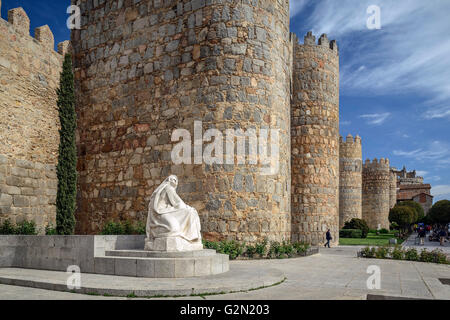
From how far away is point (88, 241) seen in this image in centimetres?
797

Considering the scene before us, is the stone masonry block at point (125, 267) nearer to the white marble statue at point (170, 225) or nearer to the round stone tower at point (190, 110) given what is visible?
the white marble statue at point (170, 225)

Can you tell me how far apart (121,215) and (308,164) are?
31.8ft

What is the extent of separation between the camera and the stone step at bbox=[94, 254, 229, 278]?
7062mm

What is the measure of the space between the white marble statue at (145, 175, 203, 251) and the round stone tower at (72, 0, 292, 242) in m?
3.43

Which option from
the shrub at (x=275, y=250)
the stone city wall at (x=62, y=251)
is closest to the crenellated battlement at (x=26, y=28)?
the stone city wall at (x=62, y=251)

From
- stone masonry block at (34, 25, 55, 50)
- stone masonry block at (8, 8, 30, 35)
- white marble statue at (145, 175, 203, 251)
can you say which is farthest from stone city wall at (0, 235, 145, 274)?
stone masonry block at (34, 25, 55, 50)

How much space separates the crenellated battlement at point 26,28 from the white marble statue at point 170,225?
876 cm

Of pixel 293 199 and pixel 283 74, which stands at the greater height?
pixel 283 74

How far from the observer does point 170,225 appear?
7.76 m

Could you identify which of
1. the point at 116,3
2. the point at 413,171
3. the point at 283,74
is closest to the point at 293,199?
the point at 283,74

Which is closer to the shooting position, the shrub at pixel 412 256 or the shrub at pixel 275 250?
the shrub at pixel 275 250

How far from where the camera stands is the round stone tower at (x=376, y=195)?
139ft
